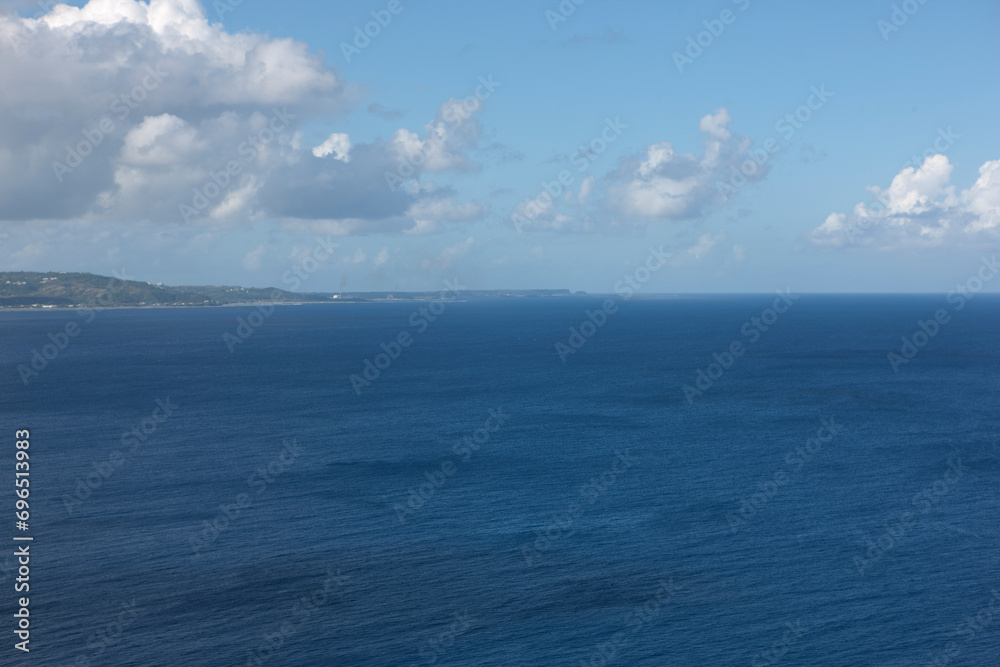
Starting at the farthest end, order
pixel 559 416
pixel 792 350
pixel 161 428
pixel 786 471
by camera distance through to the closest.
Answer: pixel 792 350, pixel 559 416, pixel 161 428, pixel 786 471

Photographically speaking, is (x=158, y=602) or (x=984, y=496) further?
(x=984, y=496)

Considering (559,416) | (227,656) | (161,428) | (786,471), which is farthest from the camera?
(559,416)

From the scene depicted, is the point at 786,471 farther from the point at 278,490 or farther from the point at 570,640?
the point at 278,490

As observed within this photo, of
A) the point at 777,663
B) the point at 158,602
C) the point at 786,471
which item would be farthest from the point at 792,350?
the point at 158,602

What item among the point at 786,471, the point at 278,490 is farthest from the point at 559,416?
the point at 278,490

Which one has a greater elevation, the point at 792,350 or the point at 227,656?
the point at 792,350

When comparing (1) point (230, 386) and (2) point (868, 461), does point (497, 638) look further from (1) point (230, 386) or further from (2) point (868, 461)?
(1) point (230, 386)
